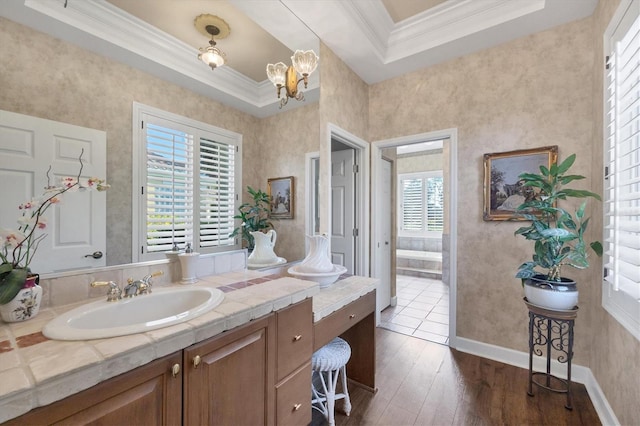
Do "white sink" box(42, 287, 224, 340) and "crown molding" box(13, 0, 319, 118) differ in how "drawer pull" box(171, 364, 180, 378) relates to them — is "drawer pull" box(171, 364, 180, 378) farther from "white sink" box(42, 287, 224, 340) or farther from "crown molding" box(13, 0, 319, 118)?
"crown molding" box(13, 0, 319, 118)

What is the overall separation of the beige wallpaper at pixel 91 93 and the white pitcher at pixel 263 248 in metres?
0.70

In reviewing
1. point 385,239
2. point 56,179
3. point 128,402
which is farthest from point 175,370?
point 385,239

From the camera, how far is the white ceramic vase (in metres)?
0.86

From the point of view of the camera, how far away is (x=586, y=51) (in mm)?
2070

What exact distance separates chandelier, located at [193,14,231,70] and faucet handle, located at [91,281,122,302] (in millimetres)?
1171

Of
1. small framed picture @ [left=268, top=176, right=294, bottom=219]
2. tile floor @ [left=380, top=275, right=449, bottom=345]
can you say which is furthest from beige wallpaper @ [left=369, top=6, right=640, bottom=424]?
small framed picture @ [left=268, top=176, right=294, bottom=219]

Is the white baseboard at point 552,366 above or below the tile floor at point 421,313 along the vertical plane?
above

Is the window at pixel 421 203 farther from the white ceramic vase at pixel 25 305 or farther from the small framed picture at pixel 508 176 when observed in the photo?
the white ceramic vase at pixel 25 305

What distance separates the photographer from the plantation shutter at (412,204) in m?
6.89

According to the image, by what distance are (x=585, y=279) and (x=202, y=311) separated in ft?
8.80

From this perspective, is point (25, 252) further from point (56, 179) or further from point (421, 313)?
point (421, 313)

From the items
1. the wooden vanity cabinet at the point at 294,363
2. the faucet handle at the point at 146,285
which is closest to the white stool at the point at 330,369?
the wooden vanity cabinet at the point at 294,363

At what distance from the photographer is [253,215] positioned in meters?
1.71

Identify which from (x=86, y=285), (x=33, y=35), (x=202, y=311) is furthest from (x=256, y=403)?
(x=33, y=35)
